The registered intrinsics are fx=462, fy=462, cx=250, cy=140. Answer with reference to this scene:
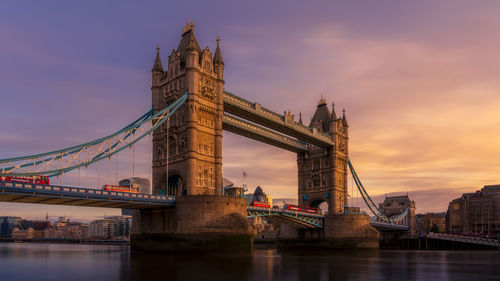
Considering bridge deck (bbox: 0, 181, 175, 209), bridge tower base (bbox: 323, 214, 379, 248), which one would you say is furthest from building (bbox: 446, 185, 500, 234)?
bridge deck (bbox: 0, 181, 175, 209)

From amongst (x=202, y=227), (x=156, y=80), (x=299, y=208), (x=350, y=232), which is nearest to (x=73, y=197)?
(x=202, y=227)

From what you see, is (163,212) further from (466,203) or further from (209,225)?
(466,203)

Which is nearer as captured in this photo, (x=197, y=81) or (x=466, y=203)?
(x=197, y=81)

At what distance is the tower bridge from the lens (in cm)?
4606

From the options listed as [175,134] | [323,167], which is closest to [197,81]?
[175,134]

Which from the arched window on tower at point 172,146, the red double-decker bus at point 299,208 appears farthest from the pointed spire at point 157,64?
the red double-decker bus at point 299,208

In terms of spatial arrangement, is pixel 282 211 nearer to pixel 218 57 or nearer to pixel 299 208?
pixel 299 208

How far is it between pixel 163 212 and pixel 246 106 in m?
20.3

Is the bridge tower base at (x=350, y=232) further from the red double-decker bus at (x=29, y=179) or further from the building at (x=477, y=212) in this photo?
the building at (x=477, y=212)

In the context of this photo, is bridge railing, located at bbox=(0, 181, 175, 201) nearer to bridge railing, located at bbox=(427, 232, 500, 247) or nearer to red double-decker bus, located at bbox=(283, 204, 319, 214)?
red double-decker bus, located at bbox=(283, 204, 319, 214)

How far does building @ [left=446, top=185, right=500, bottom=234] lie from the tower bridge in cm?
8759

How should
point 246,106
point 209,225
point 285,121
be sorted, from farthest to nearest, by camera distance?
1. point 285,121
2. point 246,106
3. point 209,225

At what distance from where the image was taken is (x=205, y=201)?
5000cm

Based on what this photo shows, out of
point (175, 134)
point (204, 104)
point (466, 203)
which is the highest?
point (204, 104)
